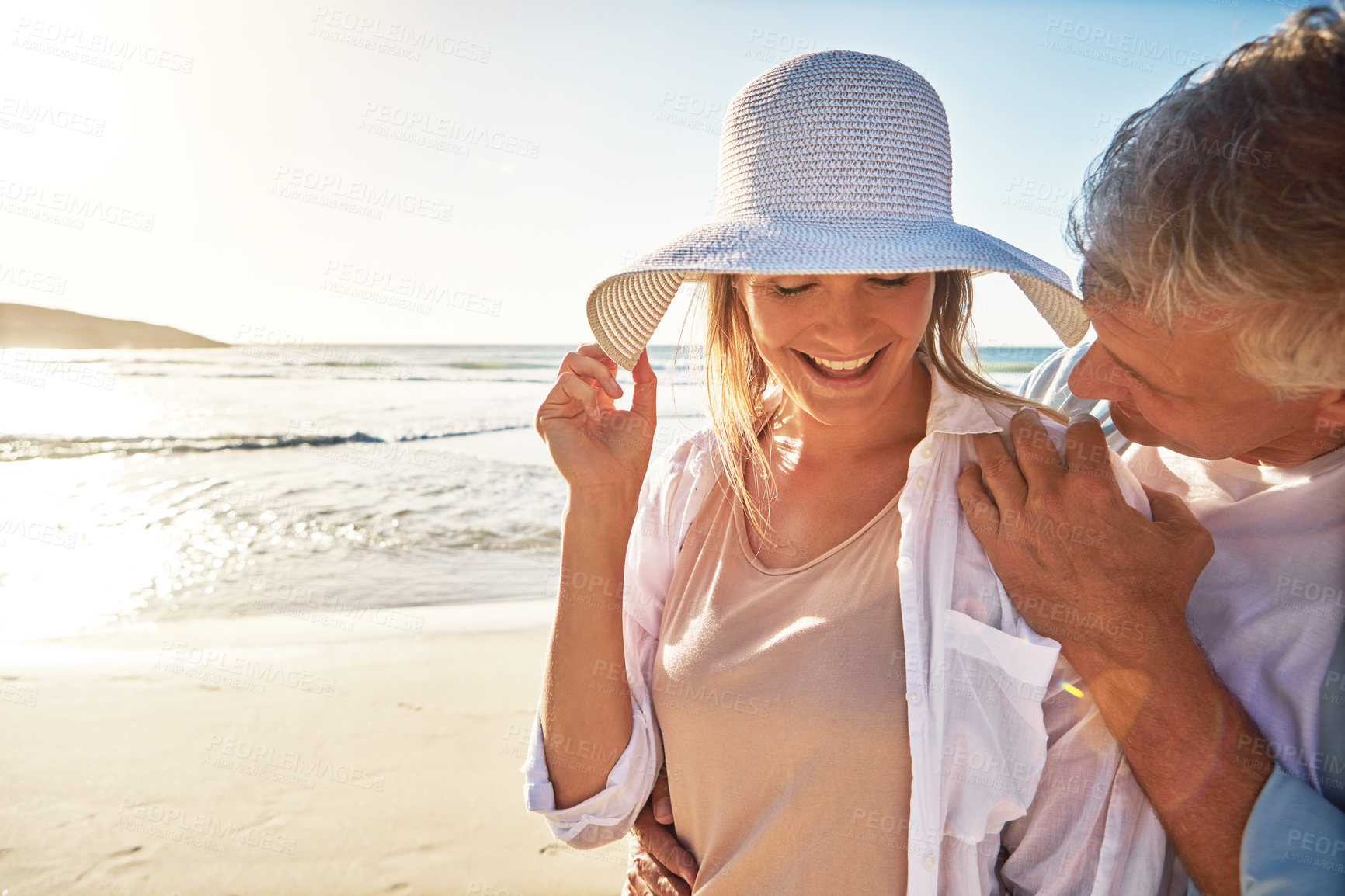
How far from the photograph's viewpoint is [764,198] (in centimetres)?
179

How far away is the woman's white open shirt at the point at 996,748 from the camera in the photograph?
5.14ft

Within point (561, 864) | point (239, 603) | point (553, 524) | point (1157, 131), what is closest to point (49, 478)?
point (239, 603)

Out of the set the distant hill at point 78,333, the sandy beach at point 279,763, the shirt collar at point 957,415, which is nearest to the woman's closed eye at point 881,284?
the shirt collar at point 957,415

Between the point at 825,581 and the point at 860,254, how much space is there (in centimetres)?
70

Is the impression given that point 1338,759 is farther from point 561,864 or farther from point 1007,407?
point 561,864

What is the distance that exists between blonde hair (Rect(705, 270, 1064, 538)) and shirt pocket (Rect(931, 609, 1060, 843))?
57 cm

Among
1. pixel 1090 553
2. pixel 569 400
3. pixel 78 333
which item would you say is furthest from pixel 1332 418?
pixel 78 333

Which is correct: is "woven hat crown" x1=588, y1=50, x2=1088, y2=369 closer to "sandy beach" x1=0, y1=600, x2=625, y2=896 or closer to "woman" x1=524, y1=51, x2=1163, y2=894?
"woman" x1=524, y1=51, x2=1163, y2=894

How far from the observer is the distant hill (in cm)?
3788

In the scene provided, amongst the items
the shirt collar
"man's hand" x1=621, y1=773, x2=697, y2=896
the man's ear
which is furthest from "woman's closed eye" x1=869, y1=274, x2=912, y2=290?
"man's hand" x1=621, y1=773, x2=697, y2=896

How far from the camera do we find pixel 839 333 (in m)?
1.84

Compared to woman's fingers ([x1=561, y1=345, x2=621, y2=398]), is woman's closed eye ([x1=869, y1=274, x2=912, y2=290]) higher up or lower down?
higher up

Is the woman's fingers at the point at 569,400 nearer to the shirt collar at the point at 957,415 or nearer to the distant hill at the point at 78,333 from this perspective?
the shirt collar at the point at 957,415

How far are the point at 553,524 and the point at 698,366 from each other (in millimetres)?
5769
